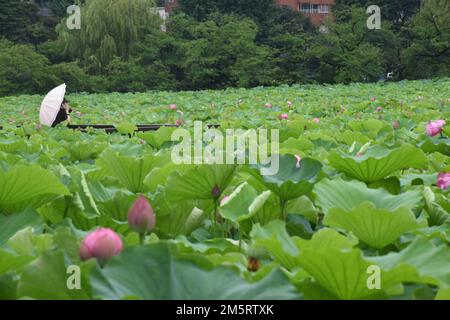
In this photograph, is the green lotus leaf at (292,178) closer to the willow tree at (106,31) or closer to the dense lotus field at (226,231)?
the dense lotus field at (226,231)

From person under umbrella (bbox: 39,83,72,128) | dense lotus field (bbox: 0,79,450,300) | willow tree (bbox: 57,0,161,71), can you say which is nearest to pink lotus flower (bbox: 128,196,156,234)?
dense lotus field (bbox: 0,79,450,300)

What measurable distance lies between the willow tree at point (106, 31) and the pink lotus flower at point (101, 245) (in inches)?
673

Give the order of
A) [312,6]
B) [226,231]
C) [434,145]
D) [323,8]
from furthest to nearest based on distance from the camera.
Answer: [312,6] < [323,8] < [434,145] < [226,231]

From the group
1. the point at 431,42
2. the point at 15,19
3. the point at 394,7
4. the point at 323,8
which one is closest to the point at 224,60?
the point at 431,42

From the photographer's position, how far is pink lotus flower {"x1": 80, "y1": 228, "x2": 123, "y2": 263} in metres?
0.50

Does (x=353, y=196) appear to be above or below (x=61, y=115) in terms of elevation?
above

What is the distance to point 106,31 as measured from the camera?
17.6m

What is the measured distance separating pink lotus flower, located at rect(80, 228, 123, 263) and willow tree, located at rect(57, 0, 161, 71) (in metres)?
17.1

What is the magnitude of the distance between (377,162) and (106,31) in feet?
56.5

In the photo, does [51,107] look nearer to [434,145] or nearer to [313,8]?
[434,145]

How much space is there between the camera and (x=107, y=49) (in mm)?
17641

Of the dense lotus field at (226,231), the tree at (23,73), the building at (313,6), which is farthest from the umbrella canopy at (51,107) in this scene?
the building at (313,6)

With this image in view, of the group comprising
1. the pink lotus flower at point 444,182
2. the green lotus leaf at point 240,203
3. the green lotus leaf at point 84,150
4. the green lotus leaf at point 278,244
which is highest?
the green lotus leaf at point 278,244

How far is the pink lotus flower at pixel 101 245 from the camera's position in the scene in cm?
50
